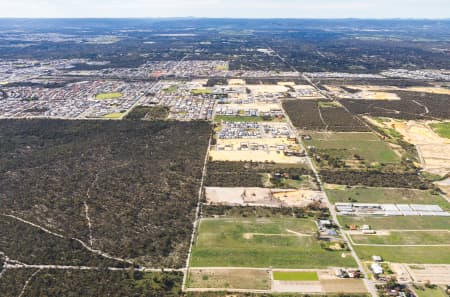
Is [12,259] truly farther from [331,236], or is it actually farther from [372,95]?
[372,95]

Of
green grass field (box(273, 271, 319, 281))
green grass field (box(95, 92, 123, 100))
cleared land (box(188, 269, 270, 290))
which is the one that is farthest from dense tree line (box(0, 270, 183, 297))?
green grass field (box(95, 92, 123, 100))

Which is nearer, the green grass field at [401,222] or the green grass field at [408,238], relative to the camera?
the green grass field at [408,238]

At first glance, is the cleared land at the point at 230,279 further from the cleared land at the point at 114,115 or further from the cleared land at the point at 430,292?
the cleared land at the point at 114,115

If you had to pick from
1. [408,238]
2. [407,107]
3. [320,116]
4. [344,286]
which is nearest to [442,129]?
[407,107]

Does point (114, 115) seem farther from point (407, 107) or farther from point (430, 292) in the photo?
point (407, 107)

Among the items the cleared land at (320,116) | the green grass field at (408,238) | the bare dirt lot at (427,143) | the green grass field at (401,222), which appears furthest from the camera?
the cleared land at (320,116)

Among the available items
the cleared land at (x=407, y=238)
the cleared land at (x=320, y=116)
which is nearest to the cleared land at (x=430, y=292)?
the cleared land at (x=407, y=238)
